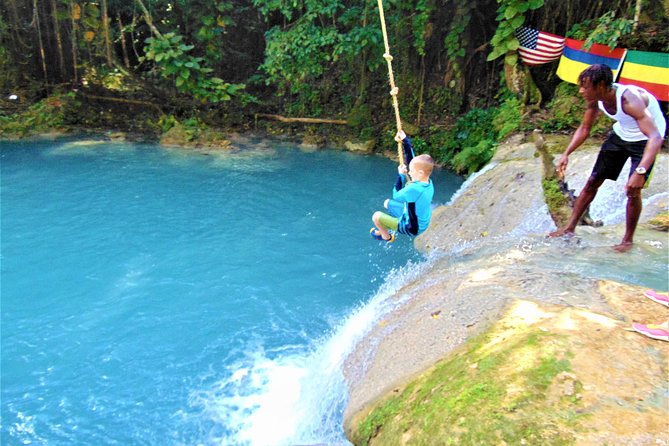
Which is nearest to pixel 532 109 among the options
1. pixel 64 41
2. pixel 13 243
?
pixel 13 243

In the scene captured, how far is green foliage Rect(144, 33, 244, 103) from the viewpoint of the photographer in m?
12.5

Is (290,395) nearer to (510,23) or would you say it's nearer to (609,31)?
(609,31)

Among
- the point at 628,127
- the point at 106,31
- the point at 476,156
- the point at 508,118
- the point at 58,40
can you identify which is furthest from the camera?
the point at 58,40

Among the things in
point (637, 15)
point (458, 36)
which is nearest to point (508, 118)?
point (458, 36)

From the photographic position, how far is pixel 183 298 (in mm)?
6148

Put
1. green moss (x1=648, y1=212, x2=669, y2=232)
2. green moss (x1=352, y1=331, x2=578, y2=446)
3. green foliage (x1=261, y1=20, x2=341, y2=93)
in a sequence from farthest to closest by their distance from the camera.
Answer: green foliage (x1=261, y1=20, x2=341, y2=93) < green moss (x1=648, y1=212, x2=669, y2=232) < green moss (x1=352, y1=331, x2=578, y2=446)

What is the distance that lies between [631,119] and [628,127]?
0.10 meters

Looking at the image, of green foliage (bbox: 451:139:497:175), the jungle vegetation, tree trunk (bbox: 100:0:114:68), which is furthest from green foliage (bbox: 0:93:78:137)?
green foliage (bbox: 451:139:497:175)

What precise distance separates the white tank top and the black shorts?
0.06 metres

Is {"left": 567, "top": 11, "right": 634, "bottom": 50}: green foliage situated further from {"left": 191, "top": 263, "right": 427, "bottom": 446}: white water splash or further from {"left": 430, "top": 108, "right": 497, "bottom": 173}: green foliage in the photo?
{"left": 191, "top": 263, "right": 427, "bottom": 446}: white water splash

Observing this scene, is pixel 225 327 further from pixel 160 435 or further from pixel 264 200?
pixel 264 200

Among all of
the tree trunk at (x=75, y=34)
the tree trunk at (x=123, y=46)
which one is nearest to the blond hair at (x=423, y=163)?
the tree trunk at (x=123, y=46)

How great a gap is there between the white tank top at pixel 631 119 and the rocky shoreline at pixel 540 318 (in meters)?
0.98

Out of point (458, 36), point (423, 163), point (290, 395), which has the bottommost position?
point (290, 395)
